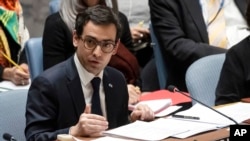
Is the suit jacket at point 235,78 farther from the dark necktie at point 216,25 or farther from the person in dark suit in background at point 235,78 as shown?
the dark necktie at point 216,25

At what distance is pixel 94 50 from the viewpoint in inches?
88.7

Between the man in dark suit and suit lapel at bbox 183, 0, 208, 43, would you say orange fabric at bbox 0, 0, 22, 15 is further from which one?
the man in dark suit

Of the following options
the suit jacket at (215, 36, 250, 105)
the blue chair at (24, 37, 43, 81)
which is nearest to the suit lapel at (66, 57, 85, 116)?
the suit jacket at (215, 36, 250, 105)

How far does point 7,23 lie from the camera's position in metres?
3.50

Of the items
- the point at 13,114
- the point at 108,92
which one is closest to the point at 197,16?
the point at 108,92

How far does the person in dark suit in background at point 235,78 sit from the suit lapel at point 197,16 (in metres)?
0.90

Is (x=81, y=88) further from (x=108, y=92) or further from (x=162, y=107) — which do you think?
(x=162, y=107)

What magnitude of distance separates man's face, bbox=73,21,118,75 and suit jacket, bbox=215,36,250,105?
0.60 metres

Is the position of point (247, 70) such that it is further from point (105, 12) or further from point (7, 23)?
point (7, 23)

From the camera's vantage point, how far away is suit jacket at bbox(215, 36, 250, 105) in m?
2.62

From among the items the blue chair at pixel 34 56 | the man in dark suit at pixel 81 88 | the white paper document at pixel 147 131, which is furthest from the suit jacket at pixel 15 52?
the white paper document at pixel 147 131

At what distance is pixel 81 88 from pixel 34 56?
3.40 ft

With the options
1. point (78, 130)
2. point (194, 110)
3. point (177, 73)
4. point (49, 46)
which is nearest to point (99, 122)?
point (78, 130)

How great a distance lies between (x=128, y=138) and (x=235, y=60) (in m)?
0.96
